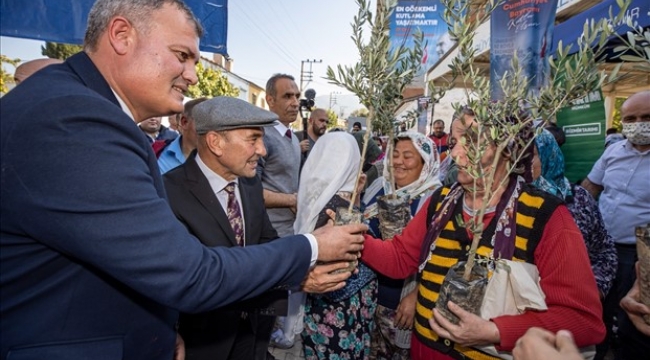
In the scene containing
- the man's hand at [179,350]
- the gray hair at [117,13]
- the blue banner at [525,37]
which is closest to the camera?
the gray hair at [117,13]

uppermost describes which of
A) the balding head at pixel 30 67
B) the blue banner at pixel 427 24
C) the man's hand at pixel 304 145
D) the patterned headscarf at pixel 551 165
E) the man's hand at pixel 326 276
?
the blue banner at pixel 427 24

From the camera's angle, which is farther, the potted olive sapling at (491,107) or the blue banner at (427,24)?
the blue banner at (427,24)

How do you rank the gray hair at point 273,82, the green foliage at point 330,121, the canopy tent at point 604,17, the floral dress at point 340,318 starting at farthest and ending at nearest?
the green foliage at point 330,121
the gray hair at point 273,82
the canopy tent at point 604,17
the floral dress at point 340,318

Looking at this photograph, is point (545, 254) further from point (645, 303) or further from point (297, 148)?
point (297, 148)

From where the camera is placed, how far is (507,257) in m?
1.70

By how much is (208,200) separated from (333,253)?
2.62 ft

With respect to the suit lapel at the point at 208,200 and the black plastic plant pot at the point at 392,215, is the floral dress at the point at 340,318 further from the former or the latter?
the suit lapel at the point at 208,200

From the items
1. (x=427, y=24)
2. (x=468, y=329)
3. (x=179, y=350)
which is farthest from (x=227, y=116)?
(x=427, y=24)

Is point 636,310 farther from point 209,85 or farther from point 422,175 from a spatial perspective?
point 209,85

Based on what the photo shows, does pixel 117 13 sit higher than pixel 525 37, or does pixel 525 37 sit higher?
pixel 525 37

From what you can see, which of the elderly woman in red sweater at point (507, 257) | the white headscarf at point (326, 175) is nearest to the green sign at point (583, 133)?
the elderly woman in red sweater at point (507, 257)

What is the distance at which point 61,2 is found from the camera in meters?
2.97

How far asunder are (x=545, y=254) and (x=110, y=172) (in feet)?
5.67

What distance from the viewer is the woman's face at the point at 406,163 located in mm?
3238
